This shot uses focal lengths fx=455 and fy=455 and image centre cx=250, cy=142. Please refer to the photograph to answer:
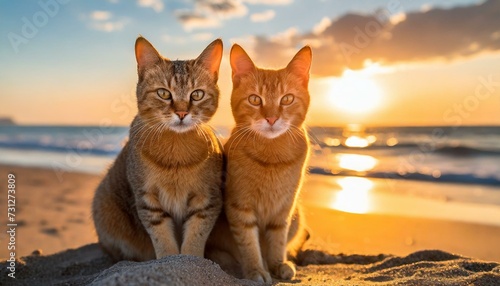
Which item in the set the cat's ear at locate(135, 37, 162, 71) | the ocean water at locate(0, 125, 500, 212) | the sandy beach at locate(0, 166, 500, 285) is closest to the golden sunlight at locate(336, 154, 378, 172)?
the ocean water at locate(0, 125, 500, 212)

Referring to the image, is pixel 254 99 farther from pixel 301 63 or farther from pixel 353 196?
pixel 353 196

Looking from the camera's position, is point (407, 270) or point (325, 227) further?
point (325, 227)

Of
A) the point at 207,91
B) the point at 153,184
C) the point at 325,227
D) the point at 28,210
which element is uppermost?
the point at 207,91

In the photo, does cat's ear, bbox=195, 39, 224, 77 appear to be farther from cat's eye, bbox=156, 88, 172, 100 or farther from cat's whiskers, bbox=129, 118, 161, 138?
cat's whiskers, bbox=129, 118, 161, 138

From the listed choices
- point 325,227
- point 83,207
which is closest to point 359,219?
point 325,227

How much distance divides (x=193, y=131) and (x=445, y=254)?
2.31 m

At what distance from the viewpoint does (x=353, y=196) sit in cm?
702

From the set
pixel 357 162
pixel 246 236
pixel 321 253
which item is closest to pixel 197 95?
pixel 246 236

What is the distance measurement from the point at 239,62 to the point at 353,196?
4.29 metres

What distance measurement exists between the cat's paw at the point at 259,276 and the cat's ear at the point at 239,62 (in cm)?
138

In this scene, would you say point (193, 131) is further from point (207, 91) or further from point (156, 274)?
point (156, 274)

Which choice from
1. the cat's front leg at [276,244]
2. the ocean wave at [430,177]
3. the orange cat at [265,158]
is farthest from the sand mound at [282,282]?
the ocean wave at [430,177]

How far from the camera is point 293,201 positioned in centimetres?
330

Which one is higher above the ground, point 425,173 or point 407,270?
point 425,173
